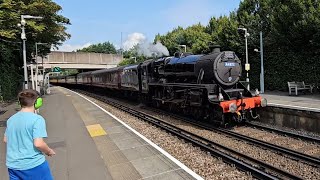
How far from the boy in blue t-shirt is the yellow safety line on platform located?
24.3ft

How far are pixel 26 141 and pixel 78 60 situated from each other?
60.4 metres

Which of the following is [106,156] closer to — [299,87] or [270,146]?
[270,146]

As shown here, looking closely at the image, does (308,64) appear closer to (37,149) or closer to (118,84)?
(118,84)

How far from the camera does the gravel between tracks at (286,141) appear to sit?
9.29 m

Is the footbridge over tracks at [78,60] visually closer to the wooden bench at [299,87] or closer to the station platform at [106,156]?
the wooden bench at [299,87]

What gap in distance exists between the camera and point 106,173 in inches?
276

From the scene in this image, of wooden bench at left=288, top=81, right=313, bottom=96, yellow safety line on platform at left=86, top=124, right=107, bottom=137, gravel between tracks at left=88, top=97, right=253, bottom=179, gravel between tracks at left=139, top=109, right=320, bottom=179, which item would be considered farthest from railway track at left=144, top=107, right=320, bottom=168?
wooden bench at left=288, top=81, right=313, bottom=96

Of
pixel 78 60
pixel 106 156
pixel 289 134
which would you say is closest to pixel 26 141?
pixel 106 156

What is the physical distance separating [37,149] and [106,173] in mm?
3090

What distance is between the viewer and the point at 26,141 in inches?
160

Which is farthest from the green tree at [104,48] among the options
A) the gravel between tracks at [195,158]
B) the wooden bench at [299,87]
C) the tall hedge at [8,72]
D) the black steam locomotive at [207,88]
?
the gravel between tracks at [195,158]

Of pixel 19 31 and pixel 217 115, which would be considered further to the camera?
pixel 19 31

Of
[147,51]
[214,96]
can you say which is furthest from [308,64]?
[214,96]

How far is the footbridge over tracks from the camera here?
194 feet
